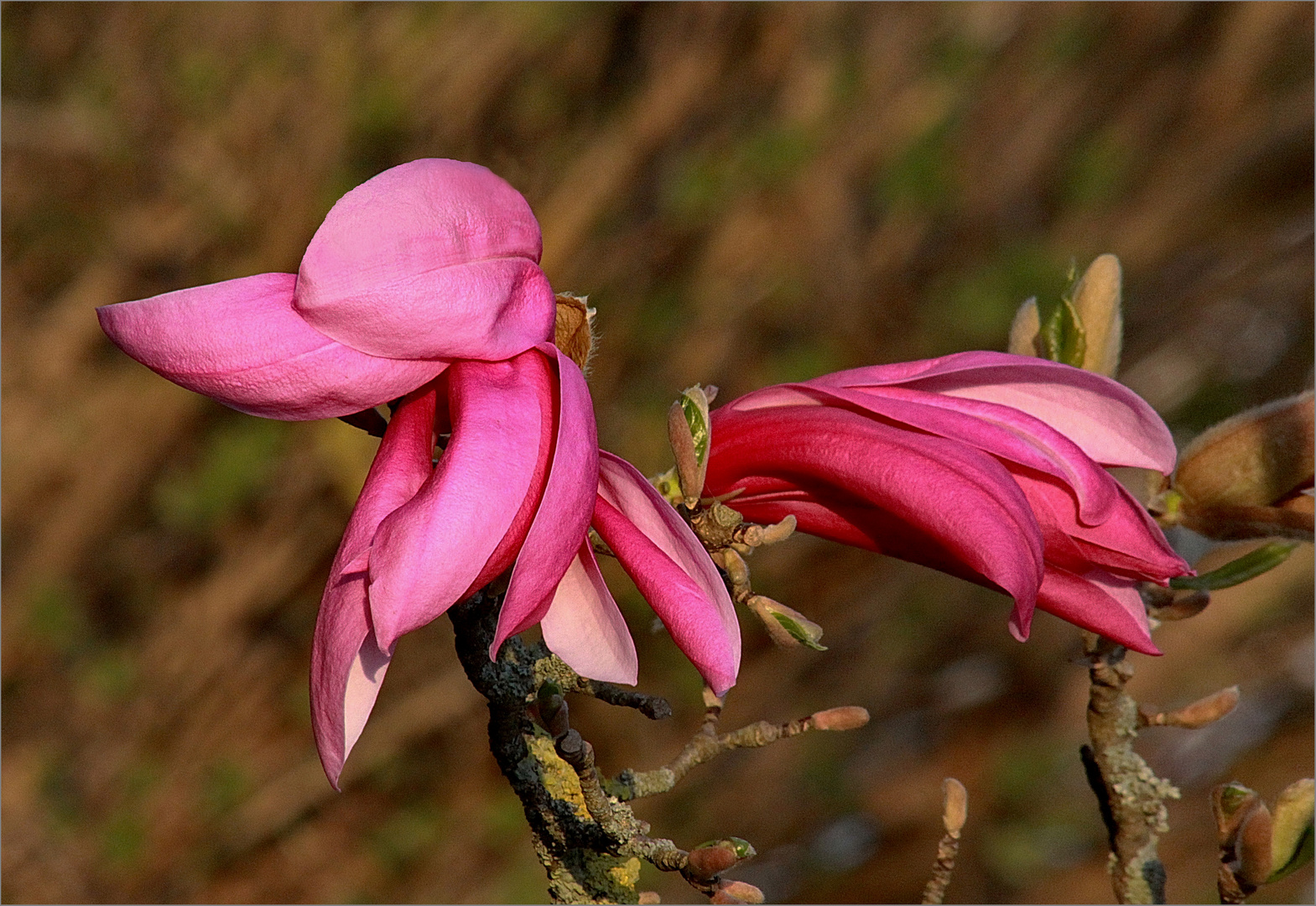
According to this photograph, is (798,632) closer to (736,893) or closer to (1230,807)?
(736,893)

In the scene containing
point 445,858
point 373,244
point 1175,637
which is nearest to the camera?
point 373,244

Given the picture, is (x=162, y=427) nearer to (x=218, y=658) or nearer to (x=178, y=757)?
(x=218, y=658)

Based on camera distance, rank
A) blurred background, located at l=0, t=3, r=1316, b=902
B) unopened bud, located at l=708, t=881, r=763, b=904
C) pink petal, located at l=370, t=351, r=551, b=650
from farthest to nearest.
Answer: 1. blurred background, located at l=0, t=3, r=1316, b=902
2. unopened bud, located at l=708, t=881, r=763, b=904
3. pink petal, located at l=370, t=351, r=551, b=650

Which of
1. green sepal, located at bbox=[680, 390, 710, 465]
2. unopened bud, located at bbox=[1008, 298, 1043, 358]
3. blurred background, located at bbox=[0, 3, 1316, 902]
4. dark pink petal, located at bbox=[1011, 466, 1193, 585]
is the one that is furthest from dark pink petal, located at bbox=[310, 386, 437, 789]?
blurred background, located at bbox=[0, 3, 1316, 902]

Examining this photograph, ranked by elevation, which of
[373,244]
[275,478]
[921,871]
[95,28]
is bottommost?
[921,871]

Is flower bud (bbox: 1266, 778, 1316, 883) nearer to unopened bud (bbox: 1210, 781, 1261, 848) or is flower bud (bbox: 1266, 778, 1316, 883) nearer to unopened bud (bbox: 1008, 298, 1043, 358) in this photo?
unopened bud (bbox: 1210, 781, 1261, 848)

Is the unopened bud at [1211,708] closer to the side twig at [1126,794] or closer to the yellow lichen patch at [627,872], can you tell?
the side twig at [1126,794]

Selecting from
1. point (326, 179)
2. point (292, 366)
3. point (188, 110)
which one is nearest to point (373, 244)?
point (292, 366)
